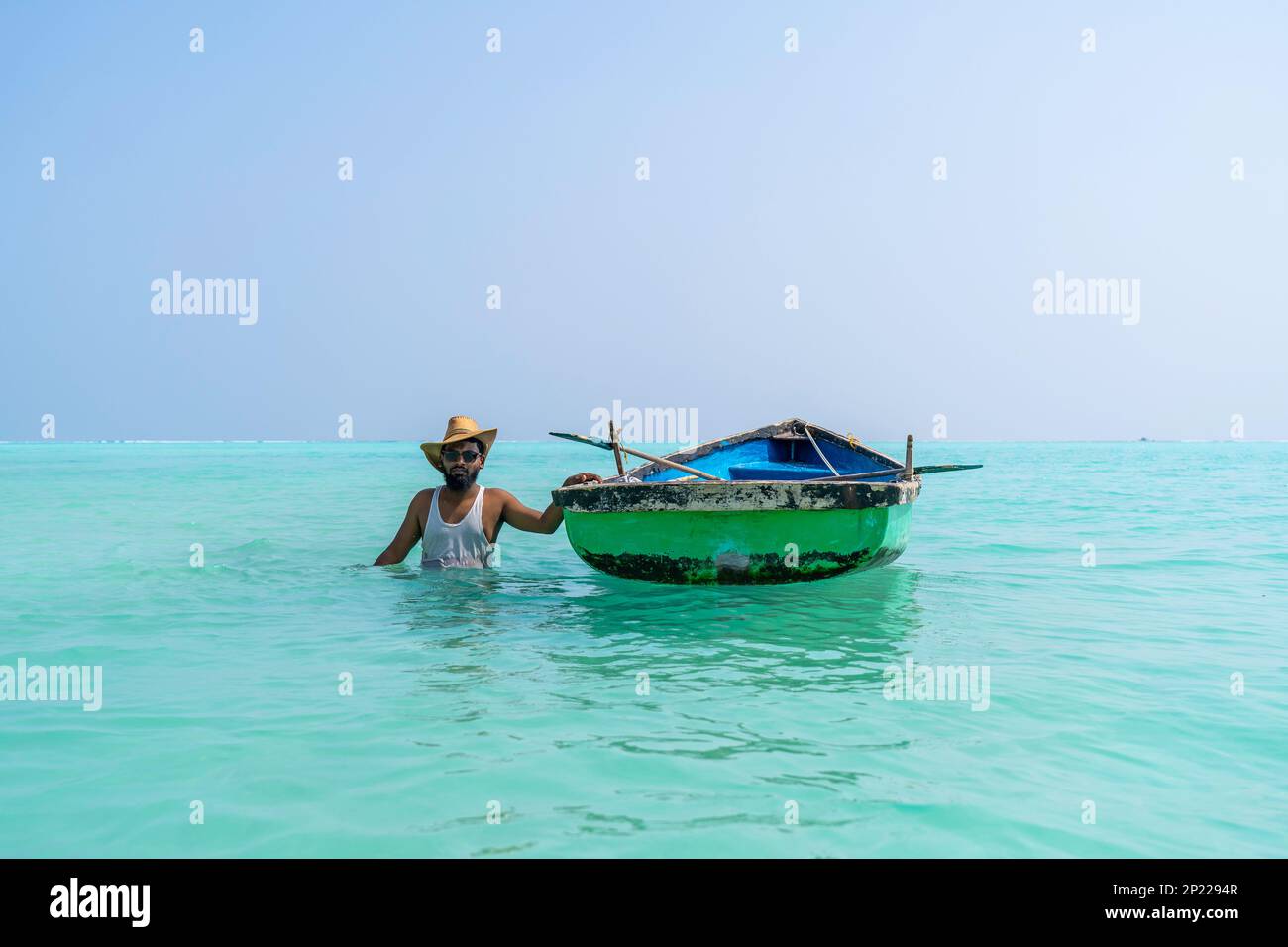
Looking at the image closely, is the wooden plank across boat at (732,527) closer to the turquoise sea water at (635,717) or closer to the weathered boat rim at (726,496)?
the weathered boat rim at (726,496)

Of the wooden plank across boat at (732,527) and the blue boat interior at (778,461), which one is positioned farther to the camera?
the blue boat interior at (778,461)

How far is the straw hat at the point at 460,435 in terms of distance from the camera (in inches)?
265

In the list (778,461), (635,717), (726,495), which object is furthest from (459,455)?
(778,461)

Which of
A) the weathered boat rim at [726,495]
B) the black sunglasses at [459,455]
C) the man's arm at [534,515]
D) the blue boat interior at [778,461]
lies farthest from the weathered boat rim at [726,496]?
the blue boat interior at [778,461]

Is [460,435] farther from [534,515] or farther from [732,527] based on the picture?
[732,527]

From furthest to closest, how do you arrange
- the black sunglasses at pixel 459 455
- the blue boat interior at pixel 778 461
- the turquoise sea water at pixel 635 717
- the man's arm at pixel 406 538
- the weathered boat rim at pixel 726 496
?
the blue boat interior at pixel 778 461, the man's arm at pixel 406 538, the black sunglasses at pixel 459 455, the weathered boat rim at pixel 726 496, the turquoise sea water at pixel 635 717

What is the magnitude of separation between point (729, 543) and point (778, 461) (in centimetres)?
481

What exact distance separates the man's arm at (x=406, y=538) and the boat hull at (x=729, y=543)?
134cm

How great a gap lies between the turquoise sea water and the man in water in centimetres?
24

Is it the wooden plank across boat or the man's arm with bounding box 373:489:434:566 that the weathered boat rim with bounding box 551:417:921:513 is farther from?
the man's arm with bounding box 373:489:434:566

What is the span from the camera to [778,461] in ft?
36.3

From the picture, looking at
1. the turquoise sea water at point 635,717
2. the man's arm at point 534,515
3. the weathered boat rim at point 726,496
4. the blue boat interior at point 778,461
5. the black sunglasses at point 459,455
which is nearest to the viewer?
the turquoise sea water at point 635,717

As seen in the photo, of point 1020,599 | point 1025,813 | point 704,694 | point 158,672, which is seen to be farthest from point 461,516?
point 1025,813
